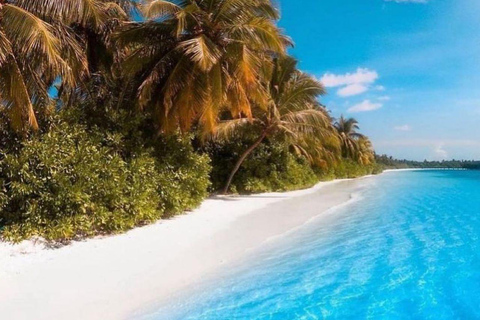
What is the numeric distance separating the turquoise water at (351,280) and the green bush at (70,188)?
3191 mm

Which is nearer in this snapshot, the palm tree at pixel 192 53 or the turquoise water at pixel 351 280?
the turquoise water at pixel 351 280

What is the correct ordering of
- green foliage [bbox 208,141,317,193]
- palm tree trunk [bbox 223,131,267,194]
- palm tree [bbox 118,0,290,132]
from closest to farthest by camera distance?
palm tree [bbox 118,0,290,132] → palm tree trunk [bbox 223,131,267,194] → green foliage [bbox 208,141,317,193]

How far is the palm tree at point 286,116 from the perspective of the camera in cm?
1540

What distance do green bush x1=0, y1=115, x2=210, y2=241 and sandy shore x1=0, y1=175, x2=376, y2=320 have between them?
364mm

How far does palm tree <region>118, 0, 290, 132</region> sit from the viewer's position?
10.1m

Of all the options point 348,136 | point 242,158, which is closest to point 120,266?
point 242,158

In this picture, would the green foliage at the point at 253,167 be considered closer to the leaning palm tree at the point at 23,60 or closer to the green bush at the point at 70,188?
the green bush at the point at 70,188

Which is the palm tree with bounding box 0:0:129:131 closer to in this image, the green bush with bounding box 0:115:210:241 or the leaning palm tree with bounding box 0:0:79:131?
the leaning palm tree with bounding box 0:0:79:131

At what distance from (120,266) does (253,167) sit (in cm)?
1166

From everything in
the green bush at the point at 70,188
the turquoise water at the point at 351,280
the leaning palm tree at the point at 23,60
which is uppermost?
the leaning palm tree at the point at 23,60

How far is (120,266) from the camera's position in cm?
559

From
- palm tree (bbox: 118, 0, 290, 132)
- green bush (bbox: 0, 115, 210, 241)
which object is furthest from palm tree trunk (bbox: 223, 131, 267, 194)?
green bush (bbox: 0, 115, 210, 241)

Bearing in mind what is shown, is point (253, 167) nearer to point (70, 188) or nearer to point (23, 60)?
point (70, 188)

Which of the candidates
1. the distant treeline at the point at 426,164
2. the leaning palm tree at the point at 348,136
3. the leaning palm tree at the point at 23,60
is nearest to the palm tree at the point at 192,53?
the leaning palm tree at the point at 23,60
